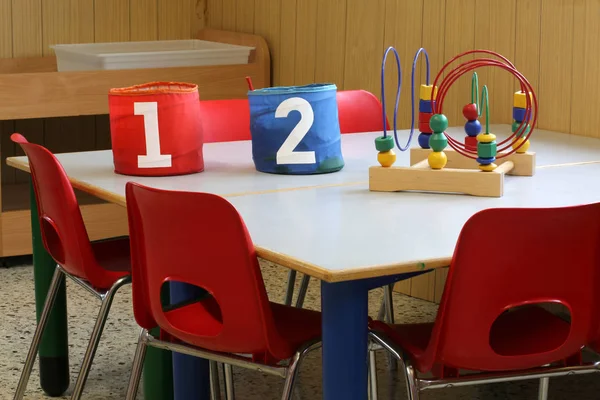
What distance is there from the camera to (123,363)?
9.34ft

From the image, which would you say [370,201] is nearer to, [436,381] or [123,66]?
[436,381]

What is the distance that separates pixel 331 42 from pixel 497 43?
854 mm

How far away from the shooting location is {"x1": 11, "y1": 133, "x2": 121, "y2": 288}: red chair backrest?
6.89ft

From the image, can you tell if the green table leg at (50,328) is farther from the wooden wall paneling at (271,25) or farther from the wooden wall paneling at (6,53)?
the wooden wall paneling at (6,53)

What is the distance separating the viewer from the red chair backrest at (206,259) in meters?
1.65

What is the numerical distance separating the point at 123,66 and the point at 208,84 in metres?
0.33

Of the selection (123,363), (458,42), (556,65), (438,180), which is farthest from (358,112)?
(438,180)

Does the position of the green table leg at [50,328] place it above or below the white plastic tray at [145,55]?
below

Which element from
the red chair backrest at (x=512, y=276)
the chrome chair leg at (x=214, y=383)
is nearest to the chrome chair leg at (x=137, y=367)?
the chrome chair leg at (x=214, y=383)

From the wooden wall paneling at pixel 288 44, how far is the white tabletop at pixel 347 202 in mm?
1404

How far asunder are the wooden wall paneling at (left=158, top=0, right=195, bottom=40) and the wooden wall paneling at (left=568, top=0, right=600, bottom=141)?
2.29 meters

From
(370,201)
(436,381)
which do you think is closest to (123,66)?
(370,201)

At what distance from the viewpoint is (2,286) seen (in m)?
3.59

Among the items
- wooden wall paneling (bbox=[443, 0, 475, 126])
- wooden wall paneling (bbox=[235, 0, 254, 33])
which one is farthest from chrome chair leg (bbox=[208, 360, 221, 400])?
wooden wall paneling (bbox=[235, 0, 254, 33])
